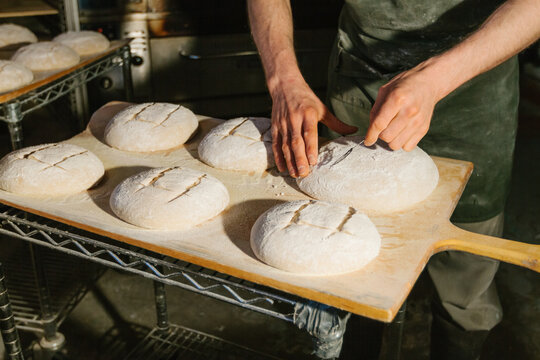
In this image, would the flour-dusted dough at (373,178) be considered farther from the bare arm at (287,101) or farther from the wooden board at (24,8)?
the wooden board at (24,8)

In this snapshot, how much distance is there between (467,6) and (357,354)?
1471mm

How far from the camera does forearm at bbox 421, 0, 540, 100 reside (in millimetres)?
1388

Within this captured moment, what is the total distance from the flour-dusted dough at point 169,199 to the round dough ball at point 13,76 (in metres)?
0.92

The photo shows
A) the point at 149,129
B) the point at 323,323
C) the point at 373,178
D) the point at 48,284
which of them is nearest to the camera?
the point at 323,323

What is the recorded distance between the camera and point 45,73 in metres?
2.32

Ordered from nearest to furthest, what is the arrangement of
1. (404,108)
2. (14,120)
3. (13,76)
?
(404,108)
(14,120)
(13,76)

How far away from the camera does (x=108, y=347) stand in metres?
2.37

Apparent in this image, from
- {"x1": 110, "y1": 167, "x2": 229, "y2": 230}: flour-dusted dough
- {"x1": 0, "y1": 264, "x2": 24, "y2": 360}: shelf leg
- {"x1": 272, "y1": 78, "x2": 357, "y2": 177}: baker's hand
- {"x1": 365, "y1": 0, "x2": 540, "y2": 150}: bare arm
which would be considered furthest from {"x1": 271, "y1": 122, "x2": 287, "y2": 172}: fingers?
{"x1": 0, "y1": 264, "x2": 24, "y2": 360}: shelf leg

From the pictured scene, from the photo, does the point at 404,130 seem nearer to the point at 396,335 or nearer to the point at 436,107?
the point at 436,107

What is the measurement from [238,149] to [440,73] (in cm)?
66

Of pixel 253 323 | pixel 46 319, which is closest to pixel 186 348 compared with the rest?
pixel 253 323

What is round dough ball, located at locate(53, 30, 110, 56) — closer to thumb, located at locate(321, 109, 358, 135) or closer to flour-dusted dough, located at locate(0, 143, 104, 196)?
flour-dusted dough, located at locate(0, 143, 104, 196)

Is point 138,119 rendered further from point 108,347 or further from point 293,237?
point 108,347

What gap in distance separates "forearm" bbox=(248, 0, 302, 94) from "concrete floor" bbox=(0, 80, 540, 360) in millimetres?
1239
